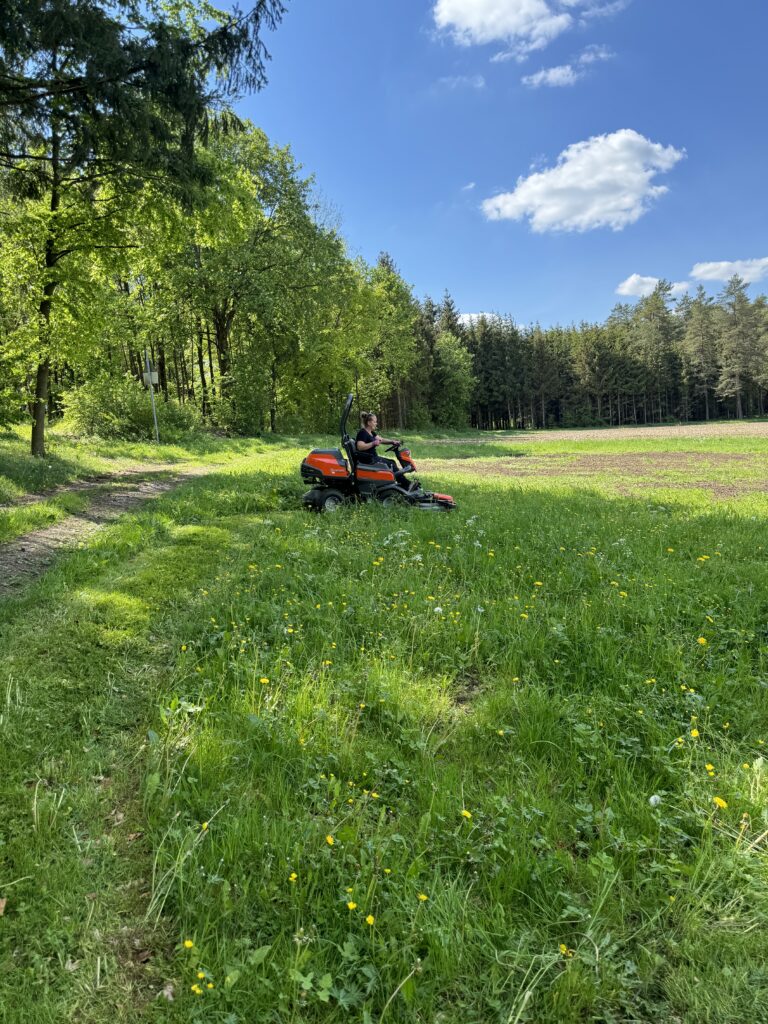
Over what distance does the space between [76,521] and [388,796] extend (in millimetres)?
7813

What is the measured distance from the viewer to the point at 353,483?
918cm

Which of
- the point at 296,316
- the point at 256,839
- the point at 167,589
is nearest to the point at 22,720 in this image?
the point at 256,839

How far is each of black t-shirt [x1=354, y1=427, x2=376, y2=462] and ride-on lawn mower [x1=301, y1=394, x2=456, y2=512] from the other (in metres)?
0.06

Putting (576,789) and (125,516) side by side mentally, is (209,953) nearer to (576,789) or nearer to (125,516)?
(576,789)

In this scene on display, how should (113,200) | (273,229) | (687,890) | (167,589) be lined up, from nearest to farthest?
(687,890)
(167,589)
(113,200)
(273,229)

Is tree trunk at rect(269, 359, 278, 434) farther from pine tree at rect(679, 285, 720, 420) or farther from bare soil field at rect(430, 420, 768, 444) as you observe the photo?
pine tree at rect(679, 285, 720, 420)

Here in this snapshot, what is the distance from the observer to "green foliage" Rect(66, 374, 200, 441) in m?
21.4

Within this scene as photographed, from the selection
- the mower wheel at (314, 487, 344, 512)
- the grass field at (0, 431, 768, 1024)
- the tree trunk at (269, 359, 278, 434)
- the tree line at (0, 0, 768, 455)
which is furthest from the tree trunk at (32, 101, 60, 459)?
the tree trunk at (269, 359, 278, 434)

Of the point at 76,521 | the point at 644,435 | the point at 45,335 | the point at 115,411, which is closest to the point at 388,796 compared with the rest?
the point at 76,521

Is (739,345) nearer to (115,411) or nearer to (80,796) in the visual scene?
(115,411)

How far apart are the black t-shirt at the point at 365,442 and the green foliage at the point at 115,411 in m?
14.8

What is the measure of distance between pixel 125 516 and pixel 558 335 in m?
87.7

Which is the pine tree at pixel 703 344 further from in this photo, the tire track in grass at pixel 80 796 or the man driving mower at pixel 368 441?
the tire track in grass at pixel 80 796

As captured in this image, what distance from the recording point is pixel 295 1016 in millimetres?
1743
